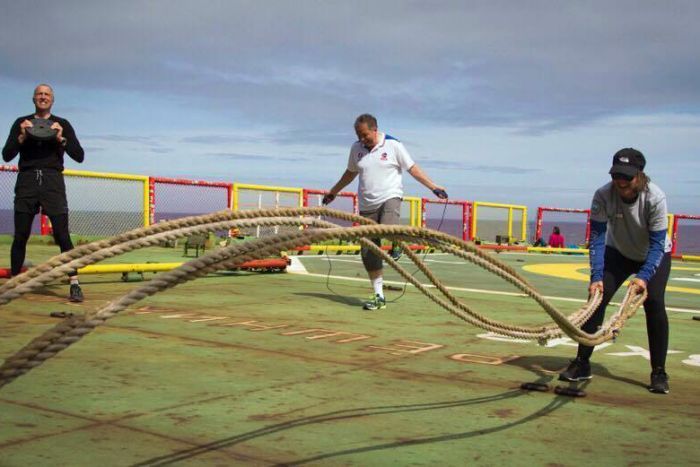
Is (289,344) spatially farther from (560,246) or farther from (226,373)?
(560,246)

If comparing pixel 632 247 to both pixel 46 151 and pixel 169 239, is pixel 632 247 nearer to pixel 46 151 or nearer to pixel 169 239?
pixel 169 239

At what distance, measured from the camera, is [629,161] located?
4.34 m

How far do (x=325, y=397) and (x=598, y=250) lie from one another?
1993mm

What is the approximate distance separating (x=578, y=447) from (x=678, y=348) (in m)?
3.03

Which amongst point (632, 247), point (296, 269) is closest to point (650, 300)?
point (632, 247)

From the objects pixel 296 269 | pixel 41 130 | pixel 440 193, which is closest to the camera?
pixel 440 193

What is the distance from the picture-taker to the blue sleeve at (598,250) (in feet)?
15.1

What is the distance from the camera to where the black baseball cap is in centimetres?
430

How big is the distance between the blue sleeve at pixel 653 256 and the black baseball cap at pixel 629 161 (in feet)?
1.31

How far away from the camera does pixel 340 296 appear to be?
868 centimetres

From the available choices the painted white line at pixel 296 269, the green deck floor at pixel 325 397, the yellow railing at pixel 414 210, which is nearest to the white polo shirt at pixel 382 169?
the green deck floor at pixel 325 397

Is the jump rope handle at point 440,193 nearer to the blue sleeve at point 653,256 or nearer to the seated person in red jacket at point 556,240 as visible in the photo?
the blue sleeve at point 653,256

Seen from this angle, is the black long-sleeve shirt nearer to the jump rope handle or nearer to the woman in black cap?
the jump rope handle

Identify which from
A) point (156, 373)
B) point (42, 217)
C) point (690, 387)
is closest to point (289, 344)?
point (156, 373)
